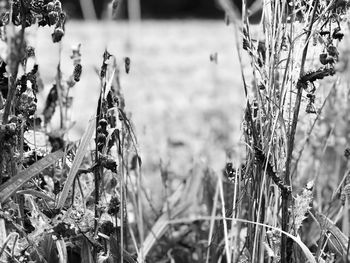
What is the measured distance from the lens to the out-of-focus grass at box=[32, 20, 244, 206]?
8.82 ft

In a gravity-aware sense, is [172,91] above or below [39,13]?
below

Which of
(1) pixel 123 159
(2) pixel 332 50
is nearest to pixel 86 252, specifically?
(1) pixel 123 159

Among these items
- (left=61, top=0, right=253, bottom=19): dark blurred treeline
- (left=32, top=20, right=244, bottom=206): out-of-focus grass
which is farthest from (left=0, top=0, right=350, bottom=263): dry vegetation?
(left=61, top=0, right=253, bottom=19): dark blurred treeline

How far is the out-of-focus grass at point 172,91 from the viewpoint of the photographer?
269 cm

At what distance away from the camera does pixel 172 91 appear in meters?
4.40

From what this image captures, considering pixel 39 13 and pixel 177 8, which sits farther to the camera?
pixel 177 8

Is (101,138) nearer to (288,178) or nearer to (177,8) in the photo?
(288,178)

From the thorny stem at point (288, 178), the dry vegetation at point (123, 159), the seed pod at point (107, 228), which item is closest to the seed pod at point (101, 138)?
the dry vegetation at point (123, 159)

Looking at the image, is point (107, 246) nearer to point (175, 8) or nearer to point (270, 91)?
point (270, 91)

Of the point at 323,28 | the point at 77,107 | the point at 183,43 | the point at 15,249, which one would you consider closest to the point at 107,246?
the point at 15,249

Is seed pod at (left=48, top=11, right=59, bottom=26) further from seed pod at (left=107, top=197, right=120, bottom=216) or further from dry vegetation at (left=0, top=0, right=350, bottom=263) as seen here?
seed pod at (left=107, top=197, right=120, bottom=216)

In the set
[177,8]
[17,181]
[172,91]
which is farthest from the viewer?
[177,8]

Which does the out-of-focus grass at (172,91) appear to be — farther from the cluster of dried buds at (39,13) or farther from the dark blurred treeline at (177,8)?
the dark blurred treeline at (177,8)

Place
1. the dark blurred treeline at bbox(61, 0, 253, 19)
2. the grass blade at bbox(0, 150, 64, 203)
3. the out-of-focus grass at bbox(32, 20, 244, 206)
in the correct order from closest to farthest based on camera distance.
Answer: the grass blade at bbox(0, 150, 64, 203), the out-of-focus grass at bbox(32, 20, 244, 206), the dark blurred treeline at bbox(61, 0, 253, 19)
